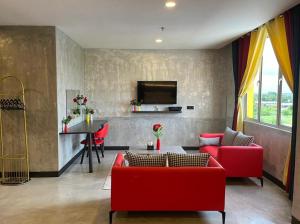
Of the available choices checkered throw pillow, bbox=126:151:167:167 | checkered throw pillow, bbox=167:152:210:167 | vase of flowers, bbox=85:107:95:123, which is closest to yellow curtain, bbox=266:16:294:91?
checkered throw pillow, bbox=167:152:210:167

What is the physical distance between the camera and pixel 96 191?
421 cm

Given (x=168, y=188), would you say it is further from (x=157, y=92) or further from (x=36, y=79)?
(x=157, y=92)

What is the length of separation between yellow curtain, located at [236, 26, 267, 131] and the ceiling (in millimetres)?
275

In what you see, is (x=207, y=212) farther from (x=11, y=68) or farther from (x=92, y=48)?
(x=92, y=48)

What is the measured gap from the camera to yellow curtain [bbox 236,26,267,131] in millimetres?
5008

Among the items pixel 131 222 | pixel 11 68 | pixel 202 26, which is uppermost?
pixel 202 26

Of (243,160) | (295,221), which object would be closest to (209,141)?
(243,160)

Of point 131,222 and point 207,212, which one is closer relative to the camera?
point 131,222

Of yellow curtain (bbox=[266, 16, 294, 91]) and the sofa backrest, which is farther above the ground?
yellow curtain (bbox=[266, 16, 294, 91])

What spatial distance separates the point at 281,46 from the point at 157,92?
3510 millimetres

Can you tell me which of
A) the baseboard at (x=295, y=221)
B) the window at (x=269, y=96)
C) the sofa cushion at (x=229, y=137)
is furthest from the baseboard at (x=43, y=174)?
the window at (x=269, y=96)

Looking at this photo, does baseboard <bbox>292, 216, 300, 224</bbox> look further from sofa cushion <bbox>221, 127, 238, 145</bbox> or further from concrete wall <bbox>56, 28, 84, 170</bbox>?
concrete wall <bbox>56, 28, 84, 170</bbox>

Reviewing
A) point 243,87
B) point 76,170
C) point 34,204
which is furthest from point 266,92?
point 34,204

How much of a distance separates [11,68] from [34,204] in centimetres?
254
